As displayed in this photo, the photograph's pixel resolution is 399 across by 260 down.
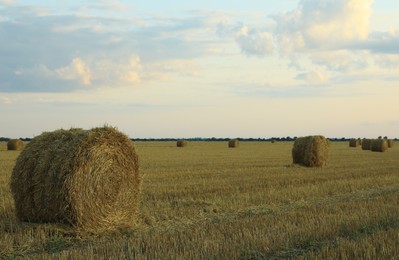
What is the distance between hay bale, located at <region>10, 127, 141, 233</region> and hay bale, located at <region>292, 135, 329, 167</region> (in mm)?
15970

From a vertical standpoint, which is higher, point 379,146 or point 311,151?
point 379,146

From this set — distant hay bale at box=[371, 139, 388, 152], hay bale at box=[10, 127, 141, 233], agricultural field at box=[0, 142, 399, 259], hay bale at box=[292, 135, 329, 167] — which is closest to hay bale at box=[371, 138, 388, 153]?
distant hay bale at box=[371, 139, 388, 152]

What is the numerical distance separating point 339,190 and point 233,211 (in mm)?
5360

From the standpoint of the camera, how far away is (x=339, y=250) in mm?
7141

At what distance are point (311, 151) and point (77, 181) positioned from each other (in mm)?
17730

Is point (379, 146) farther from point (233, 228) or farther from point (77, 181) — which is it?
point (77, 181)

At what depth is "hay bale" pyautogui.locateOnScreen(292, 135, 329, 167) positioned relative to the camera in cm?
2559

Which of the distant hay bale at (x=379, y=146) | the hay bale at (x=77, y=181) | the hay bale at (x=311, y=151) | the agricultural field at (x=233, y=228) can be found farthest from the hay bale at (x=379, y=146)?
the hay bale at (x=77, y=181)

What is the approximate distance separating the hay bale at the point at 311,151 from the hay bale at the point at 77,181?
16.0 meters

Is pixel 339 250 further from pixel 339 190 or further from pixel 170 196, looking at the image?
pixel 339 190

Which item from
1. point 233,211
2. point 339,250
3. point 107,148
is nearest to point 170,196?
point 233,211

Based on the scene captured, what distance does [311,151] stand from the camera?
84.0ft

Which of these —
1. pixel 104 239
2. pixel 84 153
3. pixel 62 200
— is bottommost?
pixel 104 239

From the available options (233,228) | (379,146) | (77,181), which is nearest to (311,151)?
(233,228)
